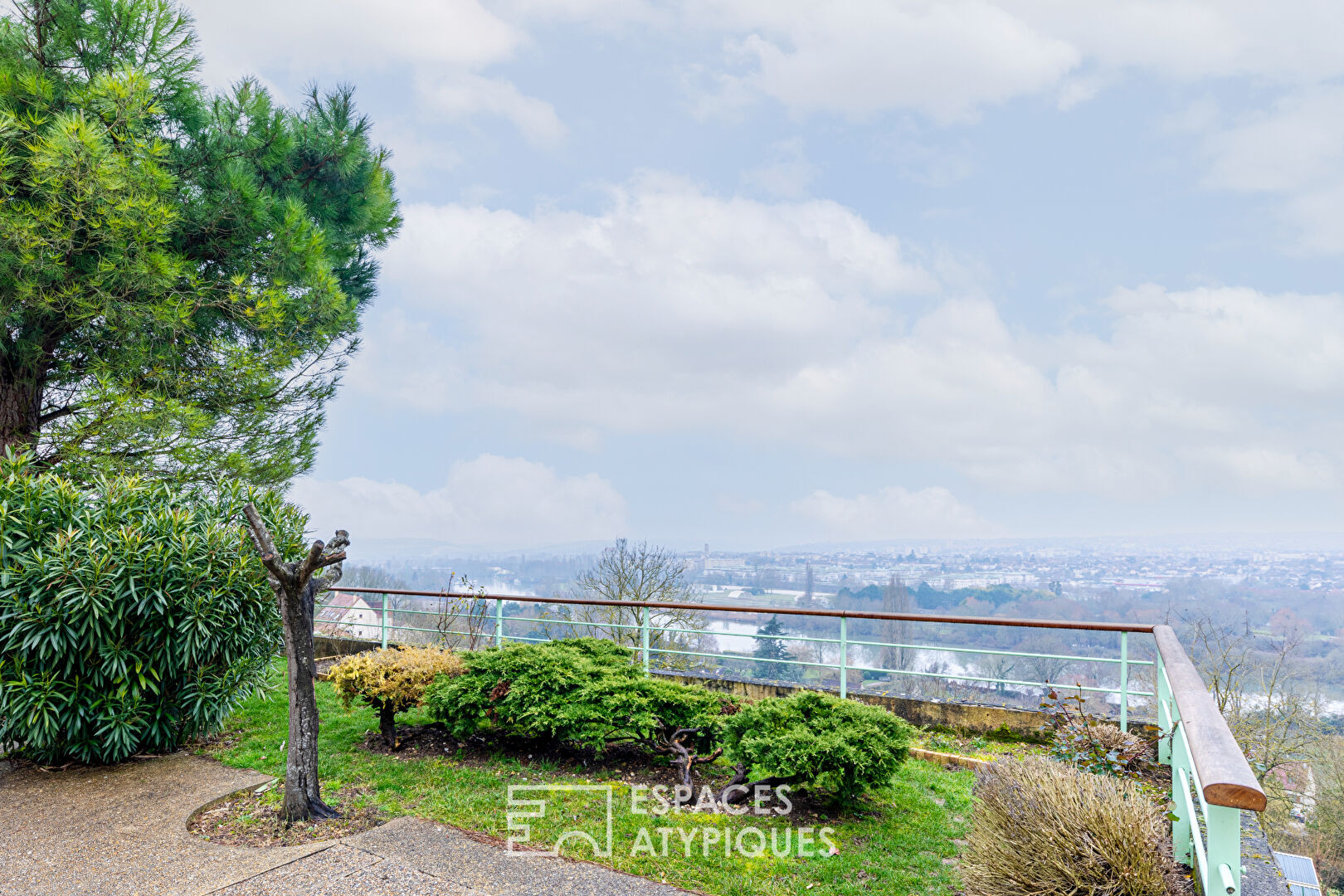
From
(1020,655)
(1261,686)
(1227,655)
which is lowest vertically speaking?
(1261,686)

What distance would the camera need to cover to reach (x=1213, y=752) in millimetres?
1685

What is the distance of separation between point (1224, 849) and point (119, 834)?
491 centimetres

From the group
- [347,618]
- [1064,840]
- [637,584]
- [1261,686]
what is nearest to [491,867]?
[1064,840]

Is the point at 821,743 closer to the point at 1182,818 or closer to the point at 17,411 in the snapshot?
the point at 1182,818

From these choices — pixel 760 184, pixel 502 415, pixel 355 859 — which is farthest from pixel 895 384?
pixel 355 859

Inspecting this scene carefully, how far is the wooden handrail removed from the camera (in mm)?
1451

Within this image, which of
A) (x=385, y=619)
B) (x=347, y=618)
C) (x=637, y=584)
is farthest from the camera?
(x=637, y=584)

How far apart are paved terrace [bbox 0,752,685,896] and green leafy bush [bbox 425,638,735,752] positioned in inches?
44.5

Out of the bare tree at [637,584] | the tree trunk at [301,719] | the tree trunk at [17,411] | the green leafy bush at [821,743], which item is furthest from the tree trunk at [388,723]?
the bare tree at [637,584]

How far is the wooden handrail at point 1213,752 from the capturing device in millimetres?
1451

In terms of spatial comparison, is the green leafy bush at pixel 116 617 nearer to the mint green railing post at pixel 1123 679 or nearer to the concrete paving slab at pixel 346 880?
the concrete paving slab at pixel 346 880

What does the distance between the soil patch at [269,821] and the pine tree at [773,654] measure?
120 inches

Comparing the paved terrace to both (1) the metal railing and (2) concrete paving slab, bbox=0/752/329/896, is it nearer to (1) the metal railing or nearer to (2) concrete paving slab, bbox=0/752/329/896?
(2) concrete paving slab, bbox=0/752/329/896

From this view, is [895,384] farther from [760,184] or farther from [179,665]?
[179,665]
